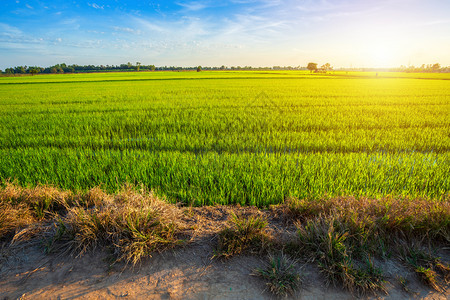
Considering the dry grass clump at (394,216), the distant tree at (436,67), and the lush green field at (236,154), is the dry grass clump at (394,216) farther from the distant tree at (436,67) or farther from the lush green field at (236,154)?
the distant tree at (436,67)

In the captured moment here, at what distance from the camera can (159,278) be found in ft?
5.40

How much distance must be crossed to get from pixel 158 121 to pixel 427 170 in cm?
642

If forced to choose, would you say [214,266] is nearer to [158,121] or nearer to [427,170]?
[427,170]

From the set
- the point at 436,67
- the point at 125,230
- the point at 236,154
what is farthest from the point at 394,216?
the point at 436,67

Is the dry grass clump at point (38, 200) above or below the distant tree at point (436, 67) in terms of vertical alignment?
below

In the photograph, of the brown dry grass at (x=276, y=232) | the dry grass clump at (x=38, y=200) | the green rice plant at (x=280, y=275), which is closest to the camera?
the green rice plant at (x=280, y=275)

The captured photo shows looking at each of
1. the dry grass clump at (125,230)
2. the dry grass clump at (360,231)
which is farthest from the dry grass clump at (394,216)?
the dry grass clump at (125,230)

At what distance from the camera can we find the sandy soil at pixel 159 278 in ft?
5.01

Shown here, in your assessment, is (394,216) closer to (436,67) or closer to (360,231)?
(360,231)

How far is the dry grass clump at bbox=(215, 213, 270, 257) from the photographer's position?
183 centimetres

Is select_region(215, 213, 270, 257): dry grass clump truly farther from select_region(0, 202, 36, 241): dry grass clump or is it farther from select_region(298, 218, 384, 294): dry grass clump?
select_region(0, 202, 36, 241): dry grass clump

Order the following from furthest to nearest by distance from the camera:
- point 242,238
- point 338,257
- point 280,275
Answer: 1. point 242,238
2. point 338,257
3. point 280,275

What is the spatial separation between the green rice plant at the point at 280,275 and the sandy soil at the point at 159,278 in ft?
0.15

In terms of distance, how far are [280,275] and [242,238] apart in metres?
0.39
